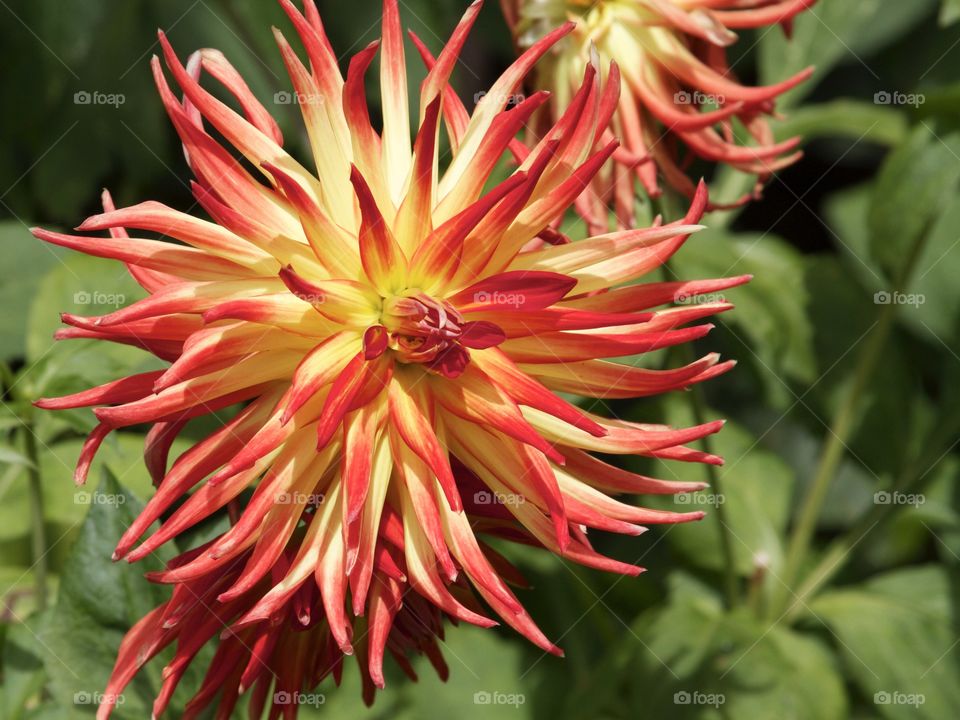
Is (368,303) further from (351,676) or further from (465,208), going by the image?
(351,676)

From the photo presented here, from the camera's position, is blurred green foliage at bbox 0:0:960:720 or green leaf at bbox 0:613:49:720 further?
blurred green foliage at bbox 0:0:960:720

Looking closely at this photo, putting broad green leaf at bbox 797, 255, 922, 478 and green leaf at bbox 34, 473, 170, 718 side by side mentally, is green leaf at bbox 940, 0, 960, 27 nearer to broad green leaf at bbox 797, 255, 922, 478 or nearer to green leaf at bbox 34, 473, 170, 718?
broad green leaf at bbox 797, 255, 922, 478

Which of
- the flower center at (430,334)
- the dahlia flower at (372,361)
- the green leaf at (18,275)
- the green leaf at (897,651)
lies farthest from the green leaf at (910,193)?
the green leaf at (18,275)

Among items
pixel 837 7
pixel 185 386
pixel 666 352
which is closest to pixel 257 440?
pixel 185 386

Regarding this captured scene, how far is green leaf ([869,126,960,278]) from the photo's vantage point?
5.28ft

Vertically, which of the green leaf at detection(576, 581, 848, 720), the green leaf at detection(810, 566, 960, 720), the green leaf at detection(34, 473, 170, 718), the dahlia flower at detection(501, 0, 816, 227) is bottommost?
the green leaf at detection(810, 566, 960, 720)

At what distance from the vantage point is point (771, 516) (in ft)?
6.36

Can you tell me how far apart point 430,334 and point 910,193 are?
106 cm

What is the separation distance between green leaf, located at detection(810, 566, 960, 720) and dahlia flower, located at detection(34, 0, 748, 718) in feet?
2.83

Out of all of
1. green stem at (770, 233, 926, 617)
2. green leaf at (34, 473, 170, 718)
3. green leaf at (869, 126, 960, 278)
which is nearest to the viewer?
green leaf at (34, 473, 170, 718)

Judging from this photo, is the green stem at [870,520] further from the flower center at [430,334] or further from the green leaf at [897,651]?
the flower center at [430,334]

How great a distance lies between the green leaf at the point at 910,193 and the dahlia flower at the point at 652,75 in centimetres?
42

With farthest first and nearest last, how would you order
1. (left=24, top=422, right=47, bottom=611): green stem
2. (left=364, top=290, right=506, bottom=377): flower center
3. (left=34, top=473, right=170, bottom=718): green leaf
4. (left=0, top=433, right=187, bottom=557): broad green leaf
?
(left=0, top=433, right=187, bottom=557): broad green leaf
(left=24, top=422, right=47, bottom=611): green stem
(left=34, top=473, right=170, bottom=718): green leaf
(left=364, top=290, right=506, bottom=377): flower center

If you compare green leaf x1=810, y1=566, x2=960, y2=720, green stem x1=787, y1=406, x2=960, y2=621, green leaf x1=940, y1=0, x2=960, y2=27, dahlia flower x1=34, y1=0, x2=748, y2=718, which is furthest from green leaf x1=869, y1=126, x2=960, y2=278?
dahlia flower x1=34, y1=0, x2=748, y2=718
